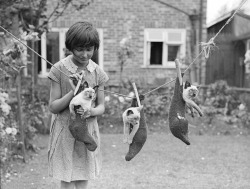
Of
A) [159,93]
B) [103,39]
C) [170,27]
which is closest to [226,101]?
[159,93]

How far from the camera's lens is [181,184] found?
12.8ft

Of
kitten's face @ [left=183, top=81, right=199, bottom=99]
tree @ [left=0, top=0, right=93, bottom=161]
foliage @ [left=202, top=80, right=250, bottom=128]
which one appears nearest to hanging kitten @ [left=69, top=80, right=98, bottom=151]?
kitten's face @ [left=183, top=81, right=199, bottom=99]

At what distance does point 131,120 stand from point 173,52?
7641mm

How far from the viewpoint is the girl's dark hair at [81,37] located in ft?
6.52

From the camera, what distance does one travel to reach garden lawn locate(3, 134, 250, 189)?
12.8 feet

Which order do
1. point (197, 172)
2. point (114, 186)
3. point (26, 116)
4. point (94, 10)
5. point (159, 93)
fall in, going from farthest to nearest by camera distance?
1. point (94, 10)
2. point (159, 93)
3. point (26, 116)
4. point (197, 172)
5. point (114, 186)

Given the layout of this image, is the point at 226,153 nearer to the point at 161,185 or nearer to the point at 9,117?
the point at 161,185

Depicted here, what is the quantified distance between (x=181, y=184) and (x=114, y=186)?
0.68 m

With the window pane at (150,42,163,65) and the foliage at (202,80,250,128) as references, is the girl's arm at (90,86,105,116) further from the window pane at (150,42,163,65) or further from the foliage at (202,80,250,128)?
the window pane at (150,42,163,65)

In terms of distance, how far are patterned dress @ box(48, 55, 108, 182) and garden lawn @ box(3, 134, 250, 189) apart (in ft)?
5.38

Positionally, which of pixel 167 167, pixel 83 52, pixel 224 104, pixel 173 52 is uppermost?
pixel 83 52

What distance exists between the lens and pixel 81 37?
199 cm

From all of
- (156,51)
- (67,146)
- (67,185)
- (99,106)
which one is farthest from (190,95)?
(156,51)

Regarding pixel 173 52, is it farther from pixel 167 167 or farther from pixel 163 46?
pixel 167 167
